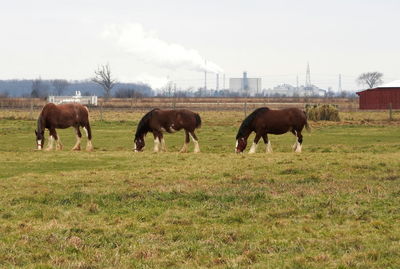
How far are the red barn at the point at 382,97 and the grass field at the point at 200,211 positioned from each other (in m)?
50.0

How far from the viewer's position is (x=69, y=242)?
9.03 m

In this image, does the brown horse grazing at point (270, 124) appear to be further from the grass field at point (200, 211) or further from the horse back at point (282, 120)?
the grass field at point (200, 211)

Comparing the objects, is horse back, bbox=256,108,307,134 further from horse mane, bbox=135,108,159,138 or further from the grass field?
horse mane, bbox=135,108,159,138

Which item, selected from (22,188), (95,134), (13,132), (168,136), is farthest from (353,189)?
(13,132)

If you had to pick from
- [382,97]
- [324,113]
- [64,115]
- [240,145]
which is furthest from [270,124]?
[382,97]

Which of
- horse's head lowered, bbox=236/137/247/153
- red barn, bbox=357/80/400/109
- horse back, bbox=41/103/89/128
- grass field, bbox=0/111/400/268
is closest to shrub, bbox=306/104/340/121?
horse back, bbox=41/103/89/128

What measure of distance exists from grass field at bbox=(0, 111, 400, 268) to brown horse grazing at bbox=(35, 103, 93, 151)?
382 centimetres

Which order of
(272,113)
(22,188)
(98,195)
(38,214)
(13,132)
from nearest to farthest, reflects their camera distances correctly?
1. (38,214)
2. (98,195)
3. (22,188)
4. (272,113)
5. (13,132)

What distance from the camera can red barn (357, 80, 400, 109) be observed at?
68.1 m

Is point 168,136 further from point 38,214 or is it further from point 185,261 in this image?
point 185,261

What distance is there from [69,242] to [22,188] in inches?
227

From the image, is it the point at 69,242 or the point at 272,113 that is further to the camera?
the point at 272,113

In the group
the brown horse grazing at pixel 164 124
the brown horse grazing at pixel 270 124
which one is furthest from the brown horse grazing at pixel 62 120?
the brown horse grazing at pixel 270 124

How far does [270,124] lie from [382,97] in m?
48.9
